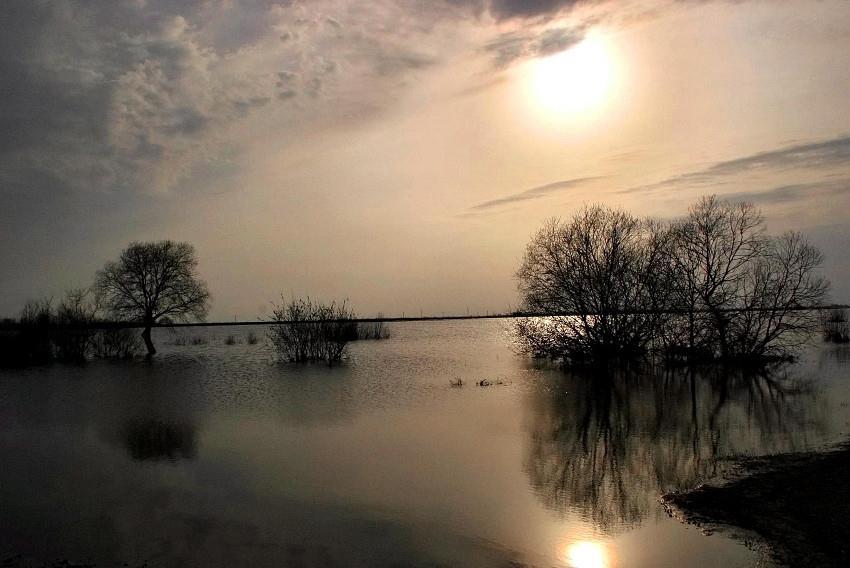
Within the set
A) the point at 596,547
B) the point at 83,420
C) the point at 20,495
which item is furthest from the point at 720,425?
the point at 83,420

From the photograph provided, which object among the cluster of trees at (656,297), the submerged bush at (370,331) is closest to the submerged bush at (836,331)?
the cluster of trees at (656,297)

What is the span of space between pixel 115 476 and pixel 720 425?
42.7 ft

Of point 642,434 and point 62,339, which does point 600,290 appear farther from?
point 62,339

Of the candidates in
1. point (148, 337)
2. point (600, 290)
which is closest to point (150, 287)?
point (148, 337)

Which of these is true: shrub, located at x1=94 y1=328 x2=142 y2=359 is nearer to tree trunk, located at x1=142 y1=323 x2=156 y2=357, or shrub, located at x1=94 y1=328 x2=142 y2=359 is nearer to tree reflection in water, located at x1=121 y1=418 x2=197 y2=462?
tree trunk, located at x1=142 y1=323 x2=156 y2=357

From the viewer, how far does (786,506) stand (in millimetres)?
7977

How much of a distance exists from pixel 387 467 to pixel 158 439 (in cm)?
618

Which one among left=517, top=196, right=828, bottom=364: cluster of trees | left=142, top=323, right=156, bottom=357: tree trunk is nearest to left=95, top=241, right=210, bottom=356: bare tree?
left=142, top=323, right=156, bottom=357: tree trunk

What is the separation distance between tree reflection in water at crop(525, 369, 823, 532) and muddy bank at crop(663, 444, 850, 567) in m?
0.62

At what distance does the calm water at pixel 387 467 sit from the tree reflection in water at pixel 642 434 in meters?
0.06

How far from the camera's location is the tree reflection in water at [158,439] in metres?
12.8

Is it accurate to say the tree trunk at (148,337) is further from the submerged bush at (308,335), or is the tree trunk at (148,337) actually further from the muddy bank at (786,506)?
the muddy bank at (786,506)

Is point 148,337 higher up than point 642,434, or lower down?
higher up

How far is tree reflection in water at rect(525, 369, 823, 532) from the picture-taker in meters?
9.39
